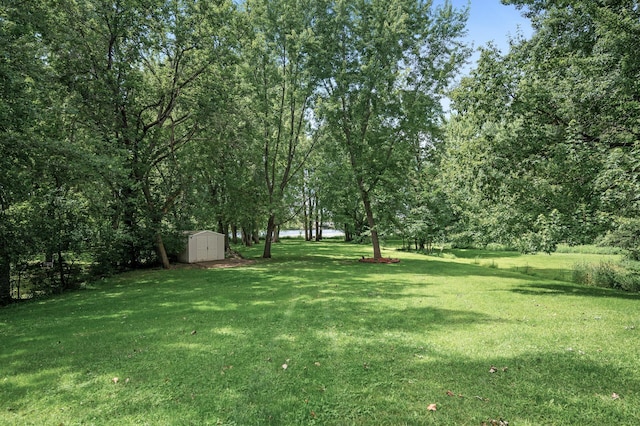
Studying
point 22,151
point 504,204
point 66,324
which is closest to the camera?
point 66,324

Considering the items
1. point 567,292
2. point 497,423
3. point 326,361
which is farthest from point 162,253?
point 567,292

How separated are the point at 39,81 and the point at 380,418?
13571 mm

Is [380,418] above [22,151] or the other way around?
the other way around

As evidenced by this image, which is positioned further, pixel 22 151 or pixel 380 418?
pixel 22 151

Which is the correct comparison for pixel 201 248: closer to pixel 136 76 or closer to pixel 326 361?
pixel 136 76

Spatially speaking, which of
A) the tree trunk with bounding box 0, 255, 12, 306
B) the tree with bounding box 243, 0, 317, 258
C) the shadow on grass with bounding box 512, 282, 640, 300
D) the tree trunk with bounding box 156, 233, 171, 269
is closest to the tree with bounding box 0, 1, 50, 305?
the tree trunk with bounding box 0, 255, 12, 306

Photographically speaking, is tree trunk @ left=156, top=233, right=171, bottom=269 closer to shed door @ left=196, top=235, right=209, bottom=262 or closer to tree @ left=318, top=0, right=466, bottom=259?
shed door @ left=196, top=235, right=209, bottom=262

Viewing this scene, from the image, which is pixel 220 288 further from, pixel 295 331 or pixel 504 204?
pixel 504 204

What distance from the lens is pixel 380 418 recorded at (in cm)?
368

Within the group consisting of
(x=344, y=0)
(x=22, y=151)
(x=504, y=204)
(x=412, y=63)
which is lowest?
(x=504, y=204)

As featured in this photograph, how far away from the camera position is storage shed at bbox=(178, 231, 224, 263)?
2167 cm

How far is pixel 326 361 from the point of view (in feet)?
17.1

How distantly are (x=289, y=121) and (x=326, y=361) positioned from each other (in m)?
21.9

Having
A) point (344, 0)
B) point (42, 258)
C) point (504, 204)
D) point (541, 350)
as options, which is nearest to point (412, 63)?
point (344, 0)
